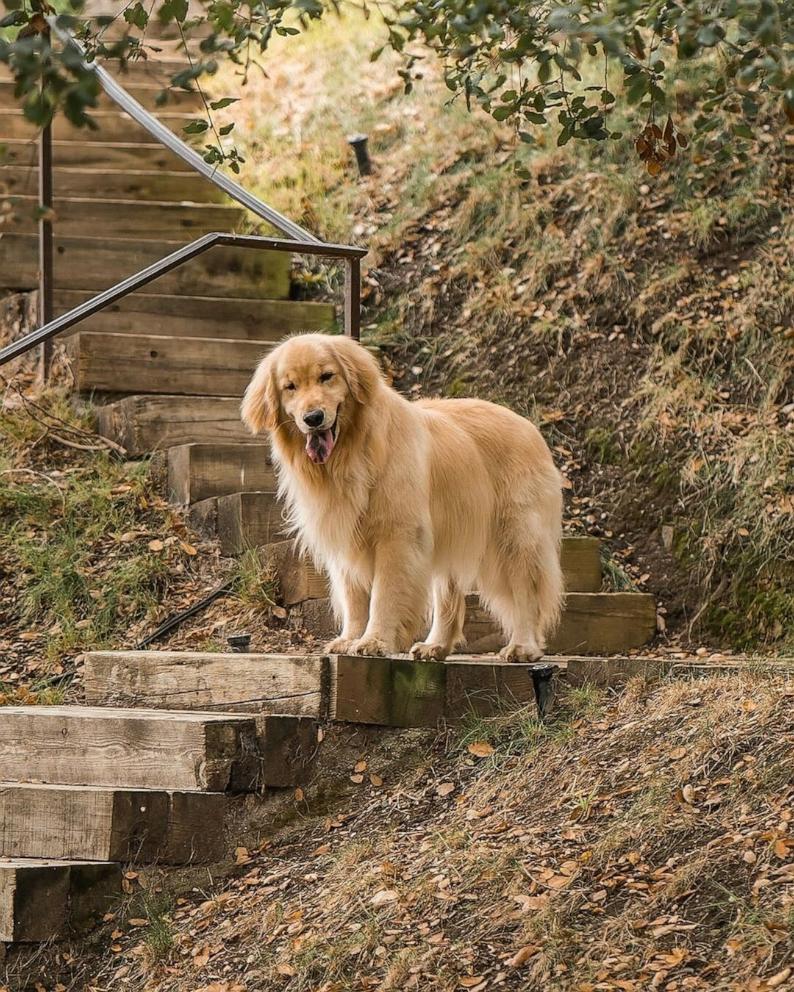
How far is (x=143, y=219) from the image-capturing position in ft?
32.4

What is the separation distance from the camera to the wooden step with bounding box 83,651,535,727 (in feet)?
16.8

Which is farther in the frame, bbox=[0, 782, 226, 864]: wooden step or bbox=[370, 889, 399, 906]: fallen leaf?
bbox=[0, 782, 226, 864]: wooden step

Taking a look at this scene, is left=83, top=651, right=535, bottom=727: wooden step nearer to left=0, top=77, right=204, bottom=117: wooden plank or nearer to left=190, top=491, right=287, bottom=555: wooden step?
left=190, top=491, right=287, bottom=555: wooden step

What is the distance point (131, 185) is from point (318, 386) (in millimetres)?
5415

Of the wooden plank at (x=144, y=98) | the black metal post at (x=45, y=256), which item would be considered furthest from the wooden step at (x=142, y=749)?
the wooden plank at (x=144, y=98)

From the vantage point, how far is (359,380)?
5.52m

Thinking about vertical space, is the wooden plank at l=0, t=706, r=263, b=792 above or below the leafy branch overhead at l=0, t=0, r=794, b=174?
below

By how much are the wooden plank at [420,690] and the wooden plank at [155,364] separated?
335cm

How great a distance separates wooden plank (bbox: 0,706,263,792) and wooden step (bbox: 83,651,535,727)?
0.26 meters

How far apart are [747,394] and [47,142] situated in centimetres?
437

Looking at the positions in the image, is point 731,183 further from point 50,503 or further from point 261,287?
point 50,503

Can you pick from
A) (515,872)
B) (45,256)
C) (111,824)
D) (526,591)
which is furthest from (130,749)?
(45,256)

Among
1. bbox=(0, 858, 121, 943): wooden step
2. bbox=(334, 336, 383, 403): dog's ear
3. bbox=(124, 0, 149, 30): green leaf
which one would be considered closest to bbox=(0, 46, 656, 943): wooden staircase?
bbox=(0, 858, 121, 943): wooden step

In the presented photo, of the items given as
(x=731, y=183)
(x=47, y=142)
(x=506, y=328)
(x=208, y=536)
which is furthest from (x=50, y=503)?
(x=731, y=183)
